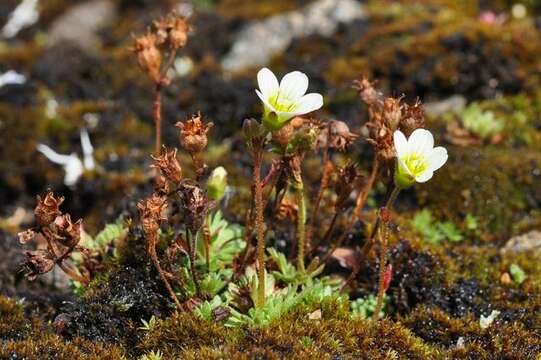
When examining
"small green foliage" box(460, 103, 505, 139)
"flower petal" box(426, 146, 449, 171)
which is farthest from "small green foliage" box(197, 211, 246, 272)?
"small green foliage" box(460, 103, 505, 139)

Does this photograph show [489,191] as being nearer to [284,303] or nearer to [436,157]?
[436,157]

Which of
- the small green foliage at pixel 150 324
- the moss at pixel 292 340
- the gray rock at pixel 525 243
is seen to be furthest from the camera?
the gray rock at pixel 525 243

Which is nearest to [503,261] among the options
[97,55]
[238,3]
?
[97,55]

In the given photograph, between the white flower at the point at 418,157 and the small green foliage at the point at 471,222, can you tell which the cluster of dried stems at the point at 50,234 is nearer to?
the white flower at the point at 418,157

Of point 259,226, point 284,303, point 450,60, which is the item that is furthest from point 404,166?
point 450,60

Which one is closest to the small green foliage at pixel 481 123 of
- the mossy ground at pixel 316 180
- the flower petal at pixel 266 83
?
the mossy ground at pixel 316 180
